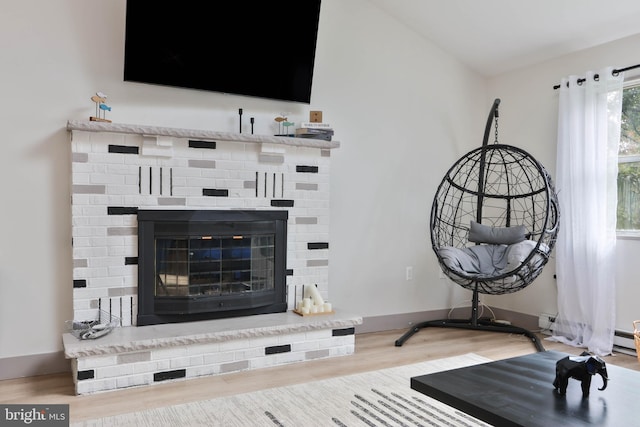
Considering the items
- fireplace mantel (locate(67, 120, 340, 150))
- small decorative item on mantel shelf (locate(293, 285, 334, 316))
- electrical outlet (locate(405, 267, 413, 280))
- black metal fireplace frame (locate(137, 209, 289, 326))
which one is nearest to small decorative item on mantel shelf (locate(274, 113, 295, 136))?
fireplace mantel (locate(67, 120, 340, 150))

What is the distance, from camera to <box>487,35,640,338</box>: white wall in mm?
3455

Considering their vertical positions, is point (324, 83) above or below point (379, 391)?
above

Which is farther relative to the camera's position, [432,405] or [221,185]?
[221,185]

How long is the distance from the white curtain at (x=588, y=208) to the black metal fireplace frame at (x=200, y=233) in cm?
204

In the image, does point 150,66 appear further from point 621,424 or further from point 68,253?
point 621,424

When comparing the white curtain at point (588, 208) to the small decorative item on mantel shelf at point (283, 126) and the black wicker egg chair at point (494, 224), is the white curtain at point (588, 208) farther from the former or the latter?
the small decorative item on mantel shelf at point (283, 126)

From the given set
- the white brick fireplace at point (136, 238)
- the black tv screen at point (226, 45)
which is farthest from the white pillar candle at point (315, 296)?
the black tv screen at point (226, 45)

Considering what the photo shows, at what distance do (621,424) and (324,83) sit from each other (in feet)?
9.48

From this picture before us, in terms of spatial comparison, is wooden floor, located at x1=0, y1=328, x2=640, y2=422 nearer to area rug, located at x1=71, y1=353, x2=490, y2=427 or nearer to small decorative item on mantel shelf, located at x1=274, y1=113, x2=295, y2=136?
area rug, located at x1=71, y1=353, x2=490, y2=427

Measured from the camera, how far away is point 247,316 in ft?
10.6

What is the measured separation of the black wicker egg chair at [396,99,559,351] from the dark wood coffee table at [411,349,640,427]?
153 cm

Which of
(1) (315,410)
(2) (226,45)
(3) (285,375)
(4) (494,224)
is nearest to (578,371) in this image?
(1) (315,410)

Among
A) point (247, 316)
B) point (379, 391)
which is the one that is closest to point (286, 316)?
point (247, 316)

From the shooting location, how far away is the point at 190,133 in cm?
304
